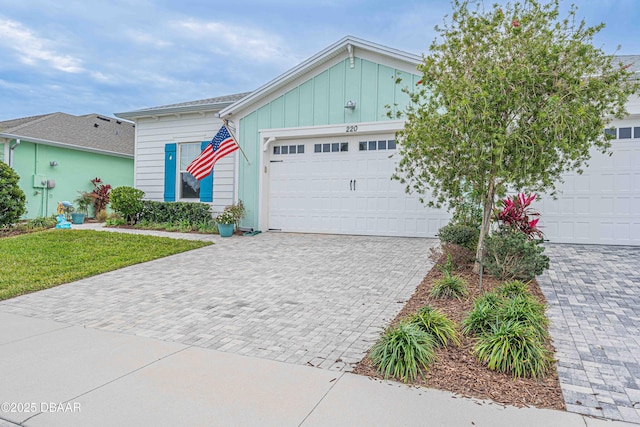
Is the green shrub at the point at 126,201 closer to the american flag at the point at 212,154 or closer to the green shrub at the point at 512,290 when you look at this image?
the american flag at the point at 212,154

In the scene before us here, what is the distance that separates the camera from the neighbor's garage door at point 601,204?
311 inches

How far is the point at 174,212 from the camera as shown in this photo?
11648 mm

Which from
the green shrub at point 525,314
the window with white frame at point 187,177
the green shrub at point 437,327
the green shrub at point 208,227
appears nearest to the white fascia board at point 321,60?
the window with white frame at point 187,177

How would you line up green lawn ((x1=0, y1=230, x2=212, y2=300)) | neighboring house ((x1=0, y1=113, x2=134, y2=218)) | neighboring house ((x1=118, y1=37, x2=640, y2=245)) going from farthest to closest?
1. neighboring house ((x1=0, y1=113, x2=134, y2=218))
2. neighboring house ((x1=118, y1=37, x2=640, y2=245))
3. green lawn ((x1=0, y1=230, x2=212, y2=300))

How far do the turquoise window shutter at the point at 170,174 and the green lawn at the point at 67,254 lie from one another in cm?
248

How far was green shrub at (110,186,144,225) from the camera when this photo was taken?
38.1 feet

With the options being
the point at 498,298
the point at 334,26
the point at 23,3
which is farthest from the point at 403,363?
the point at 23,3

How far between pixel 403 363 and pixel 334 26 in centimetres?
1170

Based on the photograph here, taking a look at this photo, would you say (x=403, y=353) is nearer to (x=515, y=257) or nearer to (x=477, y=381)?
(x=477, y=381)

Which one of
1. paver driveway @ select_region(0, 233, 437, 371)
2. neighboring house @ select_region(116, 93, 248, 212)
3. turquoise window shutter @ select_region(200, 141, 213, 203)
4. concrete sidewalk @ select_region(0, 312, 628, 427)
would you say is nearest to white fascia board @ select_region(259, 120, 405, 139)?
neighboring house @ select_region(116, 93, 248, 212)

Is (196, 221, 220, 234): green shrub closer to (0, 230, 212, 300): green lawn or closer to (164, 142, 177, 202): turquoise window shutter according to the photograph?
(0, 230, 212, 300): green lawn

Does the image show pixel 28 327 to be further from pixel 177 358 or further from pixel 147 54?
A: pixel 147 54

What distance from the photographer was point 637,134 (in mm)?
7871

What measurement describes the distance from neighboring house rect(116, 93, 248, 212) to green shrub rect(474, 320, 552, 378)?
9.00 meters
